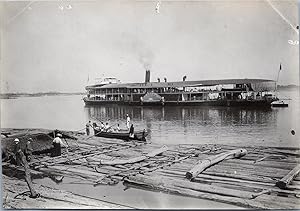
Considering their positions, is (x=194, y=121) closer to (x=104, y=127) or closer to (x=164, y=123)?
(x=164, y=123)

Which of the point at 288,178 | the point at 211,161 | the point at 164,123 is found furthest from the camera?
the point at 164,123

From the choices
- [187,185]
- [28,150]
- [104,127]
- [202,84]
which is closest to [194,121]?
[202,84]

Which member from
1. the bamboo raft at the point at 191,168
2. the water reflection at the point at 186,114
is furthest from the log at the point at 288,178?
the water reflection at the point at 186,114

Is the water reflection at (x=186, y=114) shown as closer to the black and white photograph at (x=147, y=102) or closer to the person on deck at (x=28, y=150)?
the black and white photograph at (x=147, y=102)

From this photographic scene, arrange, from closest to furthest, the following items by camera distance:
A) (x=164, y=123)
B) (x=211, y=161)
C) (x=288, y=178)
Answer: (x=288, y=178) < (x=211, y=161) < (x=164, y=123)

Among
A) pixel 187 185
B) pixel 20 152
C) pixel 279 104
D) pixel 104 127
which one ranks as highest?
pixel 279 104

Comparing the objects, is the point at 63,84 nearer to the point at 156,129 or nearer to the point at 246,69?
the point at 156,129
